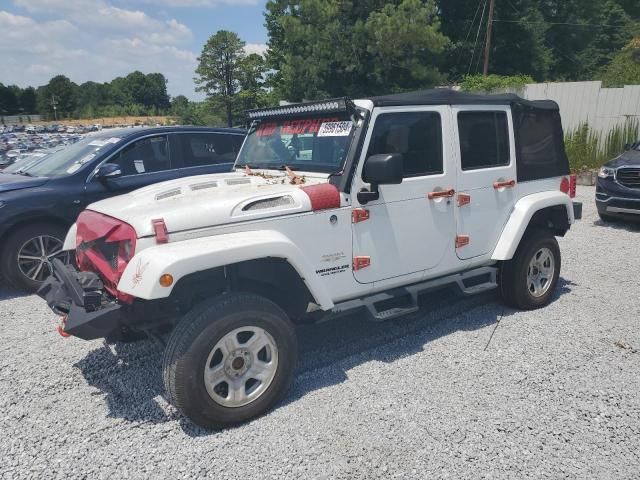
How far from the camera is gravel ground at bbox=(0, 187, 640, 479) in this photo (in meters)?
2.82

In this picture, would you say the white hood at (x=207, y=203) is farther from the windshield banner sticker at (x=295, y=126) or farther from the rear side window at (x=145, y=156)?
the rear side window at (x=145, y=156)

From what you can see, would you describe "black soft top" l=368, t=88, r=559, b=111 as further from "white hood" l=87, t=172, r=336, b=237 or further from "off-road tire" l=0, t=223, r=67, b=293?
"off-road tire" l=0, t=223, r=67, b=293

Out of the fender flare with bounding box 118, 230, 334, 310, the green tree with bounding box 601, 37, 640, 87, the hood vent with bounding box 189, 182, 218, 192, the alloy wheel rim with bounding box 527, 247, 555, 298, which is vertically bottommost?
the alloy wheel rim with bounding box 527, 247, 555, 298

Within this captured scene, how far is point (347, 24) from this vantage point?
23766mm

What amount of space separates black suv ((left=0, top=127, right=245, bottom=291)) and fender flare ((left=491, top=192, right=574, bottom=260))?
150 inches

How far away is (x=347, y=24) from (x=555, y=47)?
2457 cm

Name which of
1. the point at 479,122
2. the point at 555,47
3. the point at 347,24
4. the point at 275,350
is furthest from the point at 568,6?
the point at 275,350

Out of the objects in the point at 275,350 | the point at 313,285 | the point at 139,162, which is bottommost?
the point at 275,350

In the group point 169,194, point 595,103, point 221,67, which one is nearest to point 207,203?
point 169,194

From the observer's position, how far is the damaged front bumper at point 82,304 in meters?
2.87

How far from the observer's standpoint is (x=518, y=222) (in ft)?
15.4

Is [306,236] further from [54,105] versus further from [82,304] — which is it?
[54,105]

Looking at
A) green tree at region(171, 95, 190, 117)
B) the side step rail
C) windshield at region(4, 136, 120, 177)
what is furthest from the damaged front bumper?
green tree at region(171, 95, 190, 117)

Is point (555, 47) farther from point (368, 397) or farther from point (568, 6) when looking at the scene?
point (368, 397)
